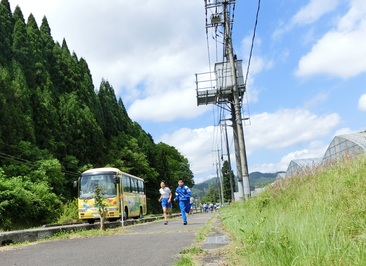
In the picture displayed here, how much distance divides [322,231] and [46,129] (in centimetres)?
3564

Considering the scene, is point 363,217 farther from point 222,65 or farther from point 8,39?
point 8,39

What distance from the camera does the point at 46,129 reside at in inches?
1422

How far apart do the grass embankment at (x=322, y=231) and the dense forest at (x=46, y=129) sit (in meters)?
19.4

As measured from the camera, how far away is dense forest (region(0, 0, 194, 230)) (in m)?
24.8

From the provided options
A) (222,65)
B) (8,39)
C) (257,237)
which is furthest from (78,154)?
(257,237)

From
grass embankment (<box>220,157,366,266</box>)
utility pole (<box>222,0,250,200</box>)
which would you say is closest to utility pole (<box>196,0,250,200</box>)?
utility pole (<box>222,0,250,200</box>)

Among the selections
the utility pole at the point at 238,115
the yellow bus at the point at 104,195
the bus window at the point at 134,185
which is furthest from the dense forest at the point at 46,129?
the utility pole at the point at 238,115

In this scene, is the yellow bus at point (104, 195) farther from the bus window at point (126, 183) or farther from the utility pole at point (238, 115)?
the utility pole at point (238, 115)

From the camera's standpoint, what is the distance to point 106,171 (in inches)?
797

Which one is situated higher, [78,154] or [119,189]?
[78,154]

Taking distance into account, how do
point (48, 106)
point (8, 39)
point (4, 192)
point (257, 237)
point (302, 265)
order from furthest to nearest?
point (8, 39)
point (48, 106)
point (4, 192)
point (257, 237)
point (302, 265)

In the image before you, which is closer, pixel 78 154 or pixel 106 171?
pixel 106 171

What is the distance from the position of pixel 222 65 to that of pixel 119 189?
8827 mm

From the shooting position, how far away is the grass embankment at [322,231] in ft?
9.40
